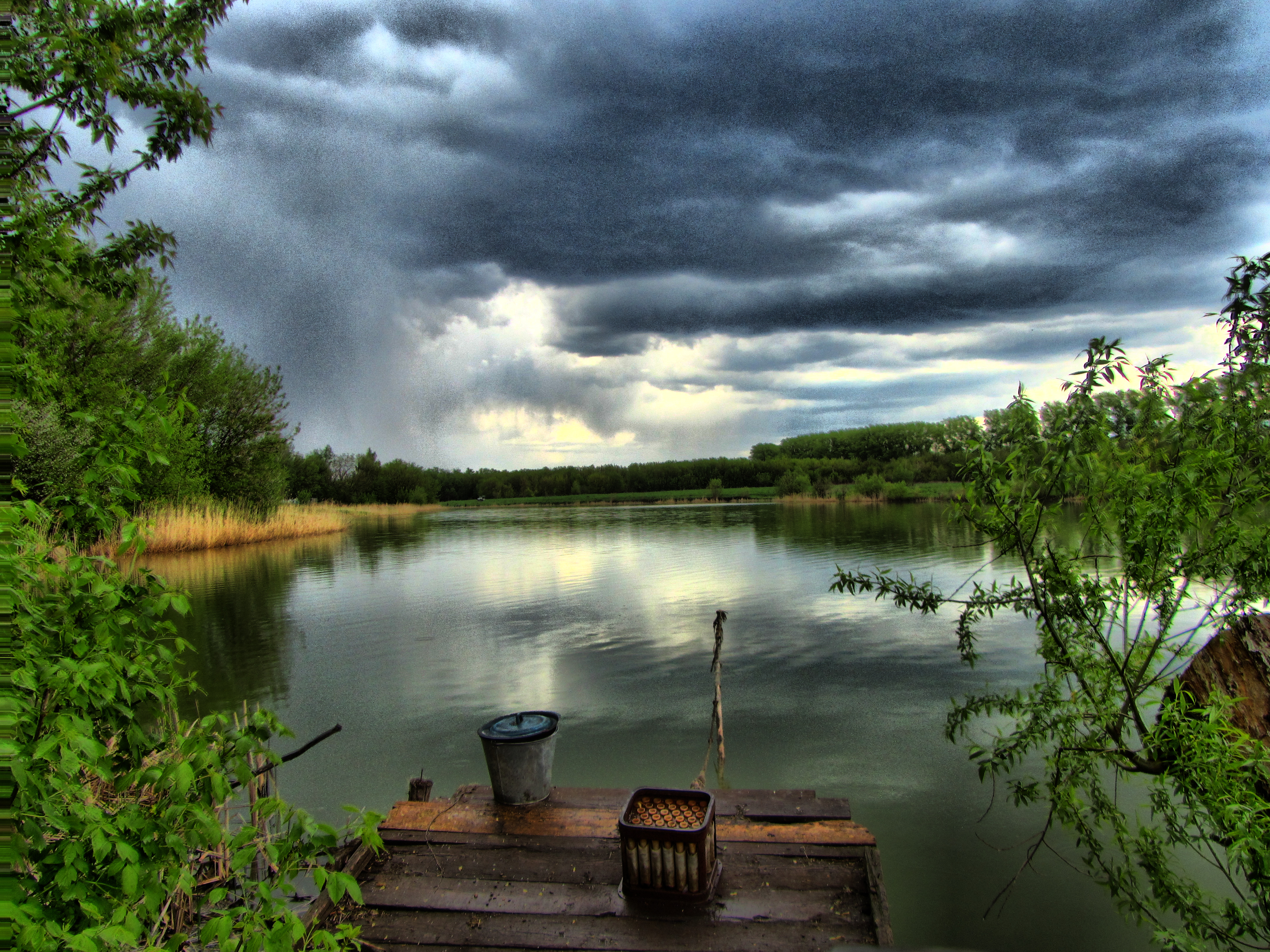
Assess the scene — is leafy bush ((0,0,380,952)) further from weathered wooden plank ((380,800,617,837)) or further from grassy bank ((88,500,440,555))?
grassy bank ((88,500,440,555))

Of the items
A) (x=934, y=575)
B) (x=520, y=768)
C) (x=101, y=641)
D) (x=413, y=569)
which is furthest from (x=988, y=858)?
(x=413, y=569)

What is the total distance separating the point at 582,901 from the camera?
4.43 m

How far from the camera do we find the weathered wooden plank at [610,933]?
13.1ft

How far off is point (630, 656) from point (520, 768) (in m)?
8.08

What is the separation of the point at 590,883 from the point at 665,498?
95.2 m

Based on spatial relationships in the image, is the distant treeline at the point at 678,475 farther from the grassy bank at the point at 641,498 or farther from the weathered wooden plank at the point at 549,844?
the weathered wooden plank at the point at 549,844

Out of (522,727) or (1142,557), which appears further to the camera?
(522,727)

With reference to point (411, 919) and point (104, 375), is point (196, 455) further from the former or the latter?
point (411, 919)

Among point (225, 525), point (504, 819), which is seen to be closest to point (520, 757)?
point (504, 819)

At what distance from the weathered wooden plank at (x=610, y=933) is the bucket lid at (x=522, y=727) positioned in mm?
1359

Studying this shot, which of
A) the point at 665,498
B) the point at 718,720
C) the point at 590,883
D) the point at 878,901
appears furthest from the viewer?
the point at 665,498

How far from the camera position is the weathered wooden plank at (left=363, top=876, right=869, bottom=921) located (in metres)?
4.27

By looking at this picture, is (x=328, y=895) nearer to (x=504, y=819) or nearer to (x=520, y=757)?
(x=504, y=819)

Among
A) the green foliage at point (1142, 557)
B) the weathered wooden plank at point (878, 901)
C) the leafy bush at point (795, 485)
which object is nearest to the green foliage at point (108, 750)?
the weathered wooden plank at point (878, 901)
